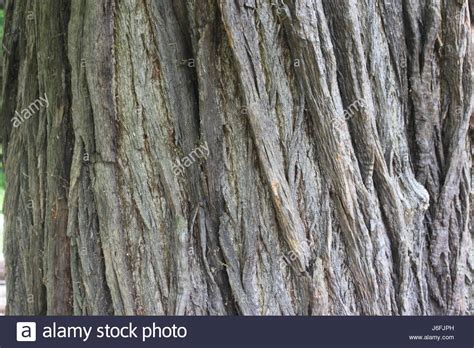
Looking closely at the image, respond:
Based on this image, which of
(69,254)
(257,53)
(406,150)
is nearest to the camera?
(257,53)

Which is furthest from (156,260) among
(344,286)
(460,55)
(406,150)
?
(460,55)

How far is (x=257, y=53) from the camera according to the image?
2.25 m

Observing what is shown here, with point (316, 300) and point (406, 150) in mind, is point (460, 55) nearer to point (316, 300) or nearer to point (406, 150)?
point (406, 150)

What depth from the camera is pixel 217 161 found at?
226cm

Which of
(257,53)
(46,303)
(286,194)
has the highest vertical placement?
(257,53)

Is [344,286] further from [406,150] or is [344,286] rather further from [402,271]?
[406,150]

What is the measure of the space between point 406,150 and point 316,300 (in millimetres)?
716

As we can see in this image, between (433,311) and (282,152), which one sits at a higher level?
(282,152)

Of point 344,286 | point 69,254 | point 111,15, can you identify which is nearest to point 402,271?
point 344,286

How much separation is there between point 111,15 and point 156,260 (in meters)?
0.88

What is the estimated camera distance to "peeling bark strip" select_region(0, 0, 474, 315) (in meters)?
2.25

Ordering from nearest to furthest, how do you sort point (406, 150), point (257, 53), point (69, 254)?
point (257, 53) → point (69, 254) → point (406, 150)

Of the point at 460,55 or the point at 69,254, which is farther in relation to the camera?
the point at 460,55

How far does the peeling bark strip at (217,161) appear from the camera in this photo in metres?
2.25
